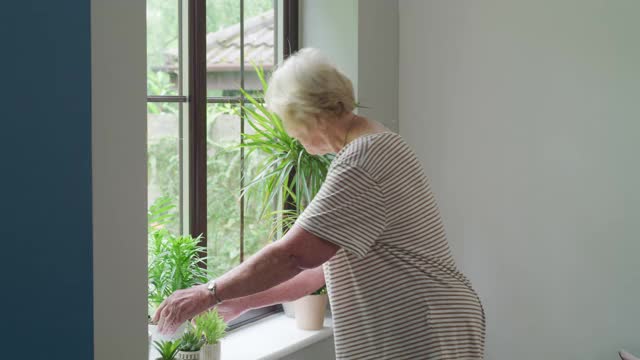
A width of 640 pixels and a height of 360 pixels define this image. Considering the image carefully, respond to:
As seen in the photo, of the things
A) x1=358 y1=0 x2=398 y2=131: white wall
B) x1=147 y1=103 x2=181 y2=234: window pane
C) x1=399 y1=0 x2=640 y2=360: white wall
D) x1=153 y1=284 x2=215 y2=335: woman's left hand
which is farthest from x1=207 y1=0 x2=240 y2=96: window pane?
x1=153 y1=284 x2=215 y2=335: woman's left hand

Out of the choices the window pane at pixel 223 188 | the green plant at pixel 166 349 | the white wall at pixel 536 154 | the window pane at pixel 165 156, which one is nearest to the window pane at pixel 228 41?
the window pane at pixel 223 188

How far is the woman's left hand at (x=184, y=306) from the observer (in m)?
1.96

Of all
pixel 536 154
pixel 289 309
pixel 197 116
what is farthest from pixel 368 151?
pixel 536 154

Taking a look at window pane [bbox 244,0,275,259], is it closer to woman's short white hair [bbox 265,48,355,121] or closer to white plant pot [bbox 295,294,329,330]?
white plant pot [bbox 295,294,329,330]

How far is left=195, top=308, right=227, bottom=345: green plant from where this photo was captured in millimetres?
2635

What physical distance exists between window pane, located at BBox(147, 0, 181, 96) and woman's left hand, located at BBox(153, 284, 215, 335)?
123cm

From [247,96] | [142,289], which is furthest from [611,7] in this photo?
[142,289]

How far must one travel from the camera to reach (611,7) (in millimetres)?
3354

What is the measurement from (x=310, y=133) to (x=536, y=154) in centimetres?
161

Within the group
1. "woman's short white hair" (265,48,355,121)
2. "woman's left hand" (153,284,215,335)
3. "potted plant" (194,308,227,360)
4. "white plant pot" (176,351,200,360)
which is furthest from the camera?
"potted plant" (194,308,227,360)

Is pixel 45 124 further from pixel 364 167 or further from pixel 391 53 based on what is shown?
pixel 391 53

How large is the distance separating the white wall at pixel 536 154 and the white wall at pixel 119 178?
6.34 ft

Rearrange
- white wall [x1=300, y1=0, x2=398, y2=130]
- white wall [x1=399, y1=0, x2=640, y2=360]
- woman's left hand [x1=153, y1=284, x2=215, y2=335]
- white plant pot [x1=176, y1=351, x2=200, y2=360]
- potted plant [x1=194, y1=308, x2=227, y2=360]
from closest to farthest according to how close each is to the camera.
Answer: woman's left hand [x1=153, y1=284, x2=215, y2=335] < white plant pot [x1=176, y1=351, x2=200, y2=360] < potted plant [x1=194, y1=308, x2=227, y2=360] < white wall [x1=399, y1=0, x2=640, y2=360] < white wall [x1=300, y1=0, x2=398, y2=130]

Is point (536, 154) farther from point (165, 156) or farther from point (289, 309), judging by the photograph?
point (165, 156)
